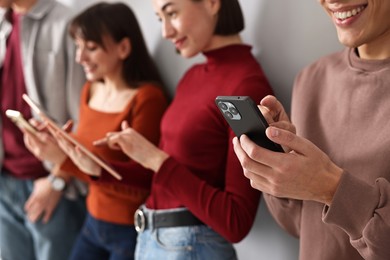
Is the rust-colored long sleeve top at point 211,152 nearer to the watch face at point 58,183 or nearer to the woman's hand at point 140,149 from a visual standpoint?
the woman's hand at point 140,149

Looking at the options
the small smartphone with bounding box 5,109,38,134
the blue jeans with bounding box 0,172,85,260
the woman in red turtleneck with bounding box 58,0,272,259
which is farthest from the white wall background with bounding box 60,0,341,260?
the blue jeans with bounding box 0,172,85,260

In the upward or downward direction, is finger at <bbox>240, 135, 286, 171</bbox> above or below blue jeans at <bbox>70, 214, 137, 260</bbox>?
above

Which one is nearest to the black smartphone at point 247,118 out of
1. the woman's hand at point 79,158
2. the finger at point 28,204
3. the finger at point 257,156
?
the finger at point 257,156

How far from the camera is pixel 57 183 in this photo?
1.70 metres

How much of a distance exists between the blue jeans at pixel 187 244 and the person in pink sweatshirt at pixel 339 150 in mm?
197

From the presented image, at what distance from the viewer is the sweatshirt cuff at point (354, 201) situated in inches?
27.7

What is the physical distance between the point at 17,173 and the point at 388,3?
4.52 ft

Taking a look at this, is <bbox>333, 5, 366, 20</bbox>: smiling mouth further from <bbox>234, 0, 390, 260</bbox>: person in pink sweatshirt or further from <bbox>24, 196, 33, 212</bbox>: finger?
<bbox>24, 196, 33, 212</bbox>: finger

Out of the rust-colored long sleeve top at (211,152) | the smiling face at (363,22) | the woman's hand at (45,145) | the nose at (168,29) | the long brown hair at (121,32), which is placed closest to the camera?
the smiling face at (363,22)

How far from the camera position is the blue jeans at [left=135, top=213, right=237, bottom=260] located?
1142mm

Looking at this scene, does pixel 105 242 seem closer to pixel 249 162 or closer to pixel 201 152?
pixel 201 152

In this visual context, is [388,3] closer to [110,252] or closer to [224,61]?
[224,61]

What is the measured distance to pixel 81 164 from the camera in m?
1.27

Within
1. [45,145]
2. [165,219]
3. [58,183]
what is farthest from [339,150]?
[58,183]
